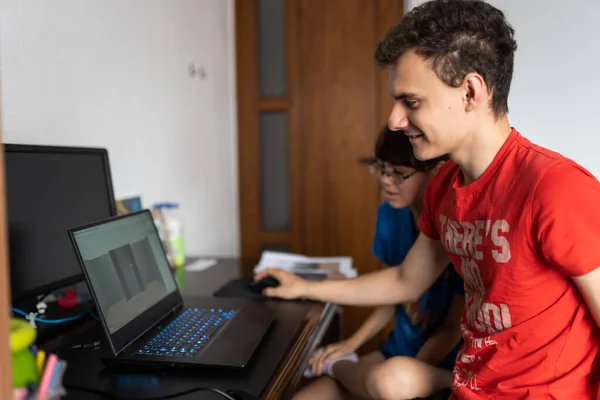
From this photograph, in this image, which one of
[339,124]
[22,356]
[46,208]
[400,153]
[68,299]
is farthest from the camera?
[339,124]

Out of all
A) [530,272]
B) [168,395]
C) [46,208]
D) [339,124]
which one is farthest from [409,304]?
[339,124]

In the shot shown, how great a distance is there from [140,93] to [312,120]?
1.07m

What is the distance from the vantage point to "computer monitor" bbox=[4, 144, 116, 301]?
987mm

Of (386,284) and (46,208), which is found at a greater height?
(46,208)

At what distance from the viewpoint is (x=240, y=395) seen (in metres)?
0.72

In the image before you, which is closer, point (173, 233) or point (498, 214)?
point (498, 214)

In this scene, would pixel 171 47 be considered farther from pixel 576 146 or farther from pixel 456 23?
pixel 576 146

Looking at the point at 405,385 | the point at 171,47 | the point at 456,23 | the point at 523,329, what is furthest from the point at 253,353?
the point at 171,47

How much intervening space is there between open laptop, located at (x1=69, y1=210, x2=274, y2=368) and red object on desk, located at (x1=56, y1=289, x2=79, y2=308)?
0.28 m

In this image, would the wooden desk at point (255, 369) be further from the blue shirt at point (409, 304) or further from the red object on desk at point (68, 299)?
the blue shirt at point (409, 304)

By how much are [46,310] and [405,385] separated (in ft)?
2.80

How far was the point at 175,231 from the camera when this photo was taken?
172 cm

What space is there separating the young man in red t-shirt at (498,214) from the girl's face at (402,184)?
1.05 ft

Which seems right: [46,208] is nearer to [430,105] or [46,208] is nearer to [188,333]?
[188,333]
